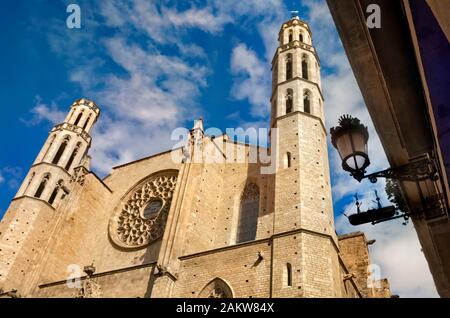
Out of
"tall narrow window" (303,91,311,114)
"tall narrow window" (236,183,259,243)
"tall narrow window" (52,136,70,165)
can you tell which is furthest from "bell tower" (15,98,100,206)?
"tall narrow window" (303,91,311,114)

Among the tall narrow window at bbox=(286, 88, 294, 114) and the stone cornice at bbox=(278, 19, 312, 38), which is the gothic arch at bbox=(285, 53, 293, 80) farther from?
the stone cornice at bbox=(278, 19, 312, 38)

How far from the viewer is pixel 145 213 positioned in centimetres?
1620

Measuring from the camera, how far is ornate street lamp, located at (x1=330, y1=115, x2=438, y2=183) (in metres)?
3.14

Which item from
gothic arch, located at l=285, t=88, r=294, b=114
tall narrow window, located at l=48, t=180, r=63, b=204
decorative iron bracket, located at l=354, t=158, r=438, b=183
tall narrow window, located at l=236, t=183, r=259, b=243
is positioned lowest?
decorative iron bracket, located at l=354, t=158, r=438, b=183

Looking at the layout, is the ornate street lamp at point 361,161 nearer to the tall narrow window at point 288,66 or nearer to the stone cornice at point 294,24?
the tall narrow window at point 288,66

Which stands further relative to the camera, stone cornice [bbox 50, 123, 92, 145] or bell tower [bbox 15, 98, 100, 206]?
stone cornice [bbox 50, 123, 92, 145]

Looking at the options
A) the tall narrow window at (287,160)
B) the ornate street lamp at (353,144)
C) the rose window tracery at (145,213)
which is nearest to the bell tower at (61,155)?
the rose window tracery at (145,213)

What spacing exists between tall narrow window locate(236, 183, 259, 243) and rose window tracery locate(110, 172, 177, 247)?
322cm

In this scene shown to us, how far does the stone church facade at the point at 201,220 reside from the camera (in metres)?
9.68

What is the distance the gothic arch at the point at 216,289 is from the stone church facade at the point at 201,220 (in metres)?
0.03

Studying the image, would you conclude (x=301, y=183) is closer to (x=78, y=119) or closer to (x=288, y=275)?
(x=288, y=275)

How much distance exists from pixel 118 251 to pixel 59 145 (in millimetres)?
7513

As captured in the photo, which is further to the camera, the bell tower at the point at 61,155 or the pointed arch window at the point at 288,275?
the bell tower at the point at 61,155
